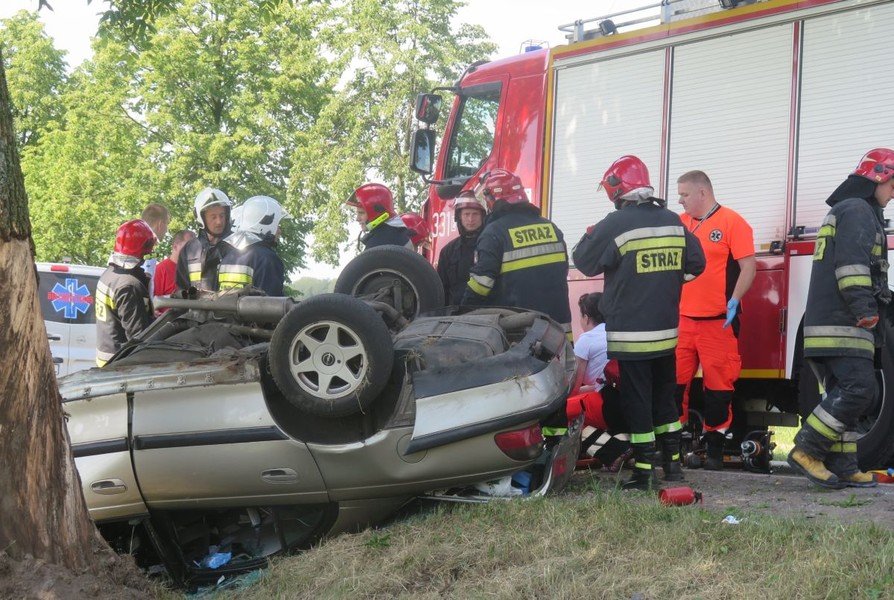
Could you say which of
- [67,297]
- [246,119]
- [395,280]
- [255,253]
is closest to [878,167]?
[395,280]

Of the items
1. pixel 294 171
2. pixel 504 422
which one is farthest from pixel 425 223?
pixel 294 171

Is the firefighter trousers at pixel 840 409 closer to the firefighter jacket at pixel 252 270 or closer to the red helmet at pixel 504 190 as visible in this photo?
the red helmet at pixel 504 190

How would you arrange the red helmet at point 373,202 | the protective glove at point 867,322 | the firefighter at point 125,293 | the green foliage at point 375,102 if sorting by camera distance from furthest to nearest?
1. the green foliage at point 375,102
2. the red helmet at point 373,202
3. the firefighter at point 125,293
4. the protective glove at point 867,322

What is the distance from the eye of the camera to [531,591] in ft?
12.1

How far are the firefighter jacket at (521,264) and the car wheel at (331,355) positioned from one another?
1.65 metres

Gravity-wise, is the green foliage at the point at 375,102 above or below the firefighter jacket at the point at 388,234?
above

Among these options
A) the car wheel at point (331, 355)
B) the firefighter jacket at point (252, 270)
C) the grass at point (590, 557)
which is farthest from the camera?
the firefighter jacket at point (252, 270)

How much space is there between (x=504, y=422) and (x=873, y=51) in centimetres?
362

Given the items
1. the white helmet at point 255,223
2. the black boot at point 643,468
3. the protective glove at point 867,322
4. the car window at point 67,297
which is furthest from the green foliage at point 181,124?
the protective glove at point 867,322

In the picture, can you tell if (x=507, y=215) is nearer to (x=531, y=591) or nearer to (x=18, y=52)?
(x=531, y=591)

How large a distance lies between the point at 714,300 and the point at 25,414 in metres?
4.39

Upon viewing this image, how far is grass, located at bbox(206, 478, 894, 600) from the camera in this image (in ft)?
11.5

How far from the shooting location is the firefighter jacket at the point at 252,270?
6.13m

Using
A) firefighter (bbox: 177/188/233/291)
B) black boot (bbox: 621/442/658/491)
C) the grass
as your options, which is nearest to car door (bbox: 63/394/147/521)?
the grass
